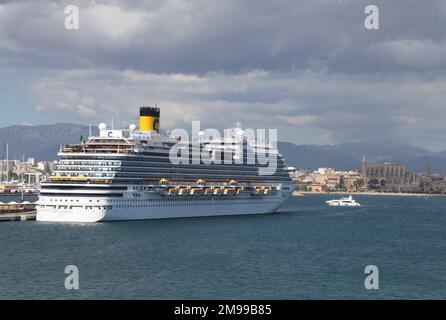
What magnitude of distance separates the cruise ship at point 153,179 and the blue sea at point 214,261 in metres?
2.51

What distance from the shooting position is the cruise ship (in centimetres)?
7408

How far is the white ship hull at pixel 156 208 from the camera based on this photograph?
2886 inches

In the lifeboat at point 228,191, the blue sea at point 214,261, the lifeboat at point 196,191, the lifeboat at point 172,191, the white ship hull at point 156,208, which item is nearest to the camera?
the blue sea at point 214,261

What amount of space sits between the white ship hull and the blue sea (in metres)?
1.66
